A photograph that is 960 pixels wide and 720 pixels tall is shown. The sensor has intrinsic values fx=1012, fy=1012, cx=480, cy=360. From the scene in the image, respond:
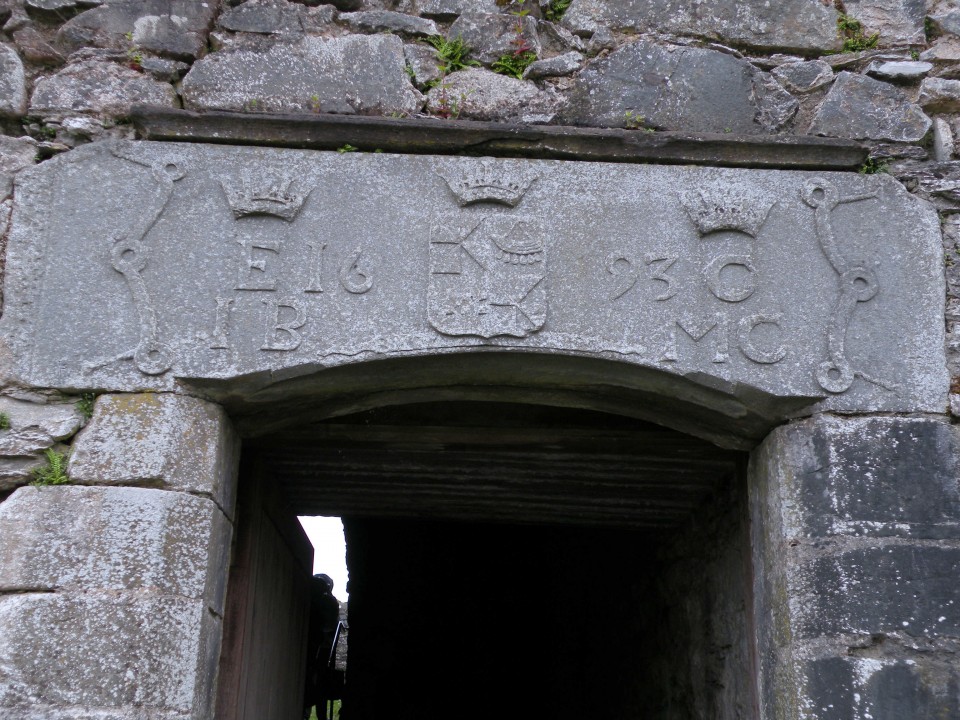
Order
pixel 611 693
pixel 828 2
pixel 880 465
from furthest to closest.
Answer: pixel 611 693 < pixel 828 2 < pixel 880 465

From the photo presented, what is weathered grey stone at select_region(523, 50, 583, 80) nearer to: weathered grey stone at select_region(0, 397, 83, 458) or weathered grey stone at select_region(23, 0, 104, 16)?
weathered grey stone at select_region(23, 0, 104, 16)

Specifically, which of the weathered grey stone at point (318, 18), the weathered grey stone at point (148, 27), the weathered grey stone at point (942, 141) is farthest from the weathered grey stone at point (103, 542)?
the weathered grey stone at point (942, 141)

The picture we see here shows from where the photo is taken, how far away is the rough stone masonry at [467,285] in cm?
228

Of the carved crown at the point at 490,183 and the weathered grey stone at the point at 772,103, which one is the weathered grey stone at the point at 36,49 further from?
the weathered grey stone at the point at 772,103

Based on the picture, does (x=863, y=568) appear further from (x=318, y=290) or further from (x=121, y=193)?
(x=121, y=193)

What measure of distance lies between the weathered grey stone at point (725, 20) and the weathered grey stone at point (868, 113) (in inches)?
6.4

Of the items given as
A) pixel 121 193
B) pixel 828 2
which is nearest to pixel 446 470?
pixel 121 193

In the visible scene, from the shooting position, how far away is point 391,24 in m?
2.78

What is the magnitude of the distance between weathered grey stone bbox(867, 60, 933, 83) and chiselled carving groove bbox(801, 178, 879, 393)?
0.39 metres

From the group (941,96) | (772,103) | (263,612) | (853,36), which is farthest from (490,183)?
(263,612)

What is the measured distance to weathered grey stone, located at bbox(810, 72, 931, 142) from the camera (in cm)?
271

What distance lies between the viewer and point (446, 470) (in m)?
3.61

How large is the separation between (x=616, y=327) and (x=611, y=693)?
3232 millimetres

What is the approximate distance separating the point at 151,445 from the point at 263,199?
2.18ft
